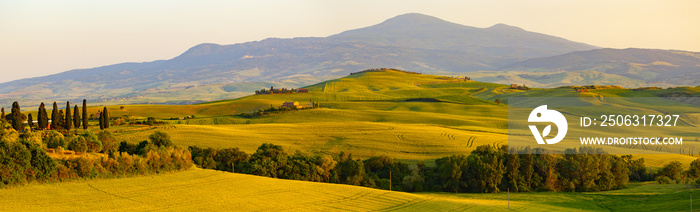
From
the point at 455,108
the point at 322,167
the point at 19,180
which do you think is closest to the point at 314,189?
the point at 322,167

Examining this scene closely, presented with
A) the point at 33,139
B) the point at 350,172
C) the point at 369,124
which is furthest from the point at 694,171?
the point at 33,139

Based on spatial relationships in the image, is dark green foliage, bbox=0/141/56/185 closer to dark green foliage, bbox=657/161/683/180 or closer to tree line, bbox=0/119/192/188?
tree line, bbox=0/119/192/188

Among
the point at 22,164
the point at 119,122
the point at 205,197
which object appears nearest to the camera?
the point at 205,197

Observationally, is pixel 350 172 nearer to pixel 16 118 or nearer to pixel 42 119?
pixel 42 119

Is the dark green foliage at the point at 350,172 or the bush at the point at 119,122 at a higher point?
the bush at the point at 119,122

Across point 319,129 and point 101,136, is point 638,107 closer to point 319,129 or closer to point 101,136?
point 319,129

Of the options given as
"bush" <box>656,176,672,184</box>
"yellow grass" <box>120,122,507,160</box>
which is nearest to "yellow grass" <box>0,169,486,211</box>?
"bush" <box>656,176,672,184</box>

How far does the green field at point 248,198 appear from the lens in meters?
39.5

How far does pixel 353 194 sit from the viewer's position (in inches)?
1818

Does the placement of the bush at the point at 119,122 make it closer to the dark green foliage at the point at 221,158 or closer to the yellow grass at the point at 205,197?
the dark green foliage at the point at 221,158

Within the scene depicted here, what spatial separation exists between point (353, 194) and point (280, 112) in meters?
68.1

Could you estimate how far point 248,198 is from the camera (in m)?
42.7

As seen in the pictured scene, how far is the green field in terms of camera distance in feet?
130

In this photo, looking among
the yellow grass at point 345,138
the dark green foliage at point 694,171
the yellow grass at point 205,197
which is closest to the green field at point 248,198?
the yellow grass at point 205,197
